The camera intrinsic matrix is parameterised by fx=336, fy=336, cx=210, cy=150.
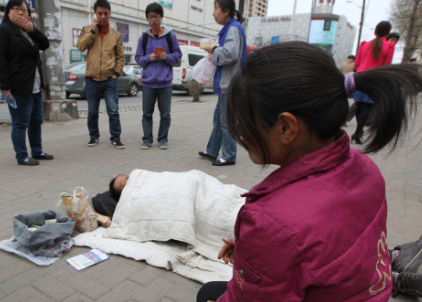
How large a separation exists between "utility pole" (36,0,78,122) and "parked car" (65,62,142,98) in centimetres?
368

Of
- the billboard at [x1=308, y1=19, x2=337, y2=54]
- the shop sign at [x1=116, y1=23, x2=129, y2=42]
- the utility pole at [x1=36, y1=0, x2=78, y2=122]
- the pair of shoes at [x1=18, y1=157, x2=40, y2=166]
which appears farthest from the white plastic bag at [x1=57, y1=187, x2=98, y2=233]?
the billboard at [x1=308, y1=19, x2=337, y2=54]

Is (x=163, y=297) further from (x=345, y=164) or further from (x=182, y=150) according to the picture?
(x=182, y=150)

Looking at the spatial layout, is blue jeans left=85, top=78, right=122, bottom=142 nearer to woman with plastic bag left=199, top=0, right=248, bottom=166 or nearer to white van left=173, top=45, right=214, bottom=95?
woman with plastic bag left=199, top=0, right=248, bottom=166

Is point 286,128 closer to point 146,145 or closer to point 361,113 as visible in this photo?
point 146,145

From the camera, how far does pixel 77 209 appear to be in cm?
246

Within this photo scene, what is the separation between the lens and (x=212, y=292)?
1.32 metres

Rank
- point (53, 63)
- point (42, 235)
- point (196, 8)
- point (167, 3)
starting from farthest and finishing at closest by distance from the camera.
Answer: point (196, 8) < point (167, 3) < point (53, 63) < point (42, 235)

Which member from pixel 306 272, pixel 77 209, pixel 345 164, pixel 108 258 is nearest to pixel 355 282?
pixel 306 272

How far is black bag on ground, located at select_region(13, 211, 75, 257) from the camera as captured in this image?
2174mm

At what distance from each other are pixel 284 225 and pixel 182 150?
4485mm

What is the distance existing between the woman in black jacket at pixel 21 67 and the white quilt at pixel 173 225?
2224mm

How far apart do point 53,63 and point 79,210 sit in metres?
5.20

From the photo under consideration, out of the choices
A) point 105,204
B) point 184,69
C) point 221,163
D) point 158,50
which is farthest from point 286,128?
point 184,69

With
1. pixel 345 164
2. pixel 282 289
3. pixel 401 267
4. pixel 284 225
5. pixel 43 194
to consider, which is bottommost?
pixel 43 194
